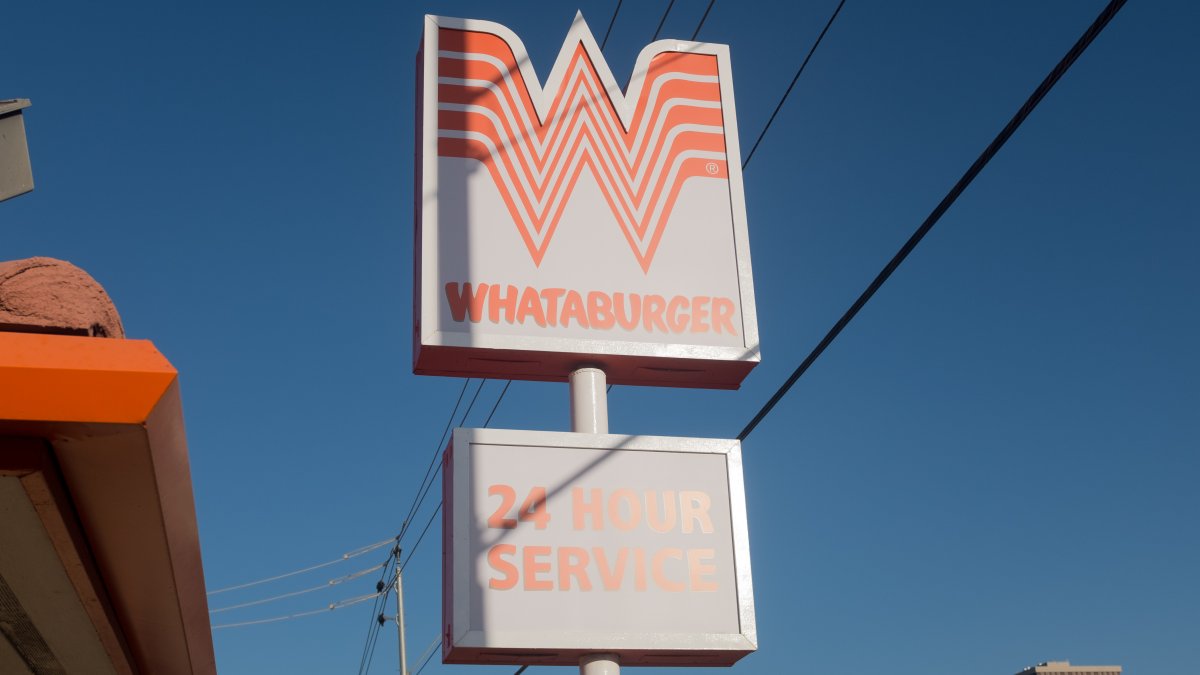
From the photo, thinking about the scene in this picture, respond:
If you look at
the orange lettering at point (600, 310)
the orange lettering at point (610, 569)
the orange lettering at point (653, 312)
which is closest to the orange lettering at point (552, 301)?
the orange lettering at point (600, 310)

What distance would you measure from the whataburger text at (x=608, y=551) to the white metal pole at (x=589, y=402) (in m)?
0.44

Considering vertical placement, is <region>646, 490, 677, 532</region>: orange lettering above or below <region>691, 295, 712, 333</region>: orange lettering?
below

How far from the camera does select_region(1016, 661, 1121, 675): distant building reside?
132m

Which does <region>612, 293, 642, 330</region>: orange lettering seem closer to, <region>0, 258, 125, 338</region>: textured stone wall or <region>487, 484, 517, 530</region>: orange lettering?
<region>487, 484, 517, 530</region>: orange lettering

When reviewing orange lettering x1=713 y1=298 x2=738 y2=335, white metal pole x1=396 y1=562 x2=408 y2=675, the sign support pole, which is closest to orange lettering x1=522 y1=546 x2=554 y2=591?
the sign support pole

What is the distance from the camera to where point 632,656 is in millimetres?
5941

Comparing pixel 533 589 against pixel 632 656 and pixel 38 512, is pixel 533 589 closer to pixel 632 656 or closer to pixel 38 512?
pixel 632 656

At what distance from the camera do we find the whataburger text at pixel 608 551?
5852mm

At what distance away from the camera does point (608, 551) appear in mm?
5984

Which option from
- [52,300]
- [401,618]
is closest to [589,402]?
[52,300]

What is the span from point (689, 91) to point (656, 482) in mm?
2635

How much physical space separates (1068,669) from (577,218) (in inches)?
5686

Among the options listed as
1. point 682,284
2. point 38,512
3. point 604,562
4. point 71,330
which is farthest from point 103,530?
point 682,284

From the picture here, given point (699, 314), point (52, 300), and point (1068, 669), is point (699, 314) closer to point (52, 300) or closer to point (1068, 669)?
point (52, 300)
